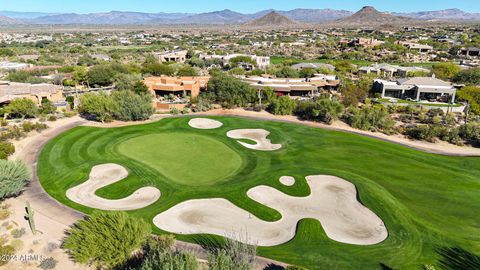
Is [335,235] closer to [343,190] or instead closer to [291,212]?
[291,212]

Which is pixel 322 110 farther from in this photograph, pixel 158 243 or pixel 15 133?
pixel 15 133

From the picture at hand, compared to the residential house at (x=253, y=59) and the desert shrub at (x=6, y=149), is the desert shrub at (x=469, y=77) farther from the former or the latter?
the desert shrub at (x=6, y=149)

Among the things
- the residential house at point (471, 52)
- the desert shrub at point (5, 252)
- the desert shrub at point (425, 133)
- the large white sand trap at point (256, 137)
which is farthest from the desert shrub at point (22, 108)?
the residential house at point (471, 52)

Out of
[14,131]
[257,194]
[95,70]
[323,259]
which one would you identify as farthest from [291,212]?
[95,70]

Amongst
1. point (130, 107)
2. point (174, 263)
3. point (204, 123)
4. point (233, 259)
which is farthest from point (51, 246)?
point (204, 123)

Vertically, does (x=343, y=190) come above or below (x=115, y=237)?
below

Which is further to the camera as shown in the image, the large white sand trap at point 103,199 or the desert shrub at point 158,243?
the large white sand trap at point 103,199
